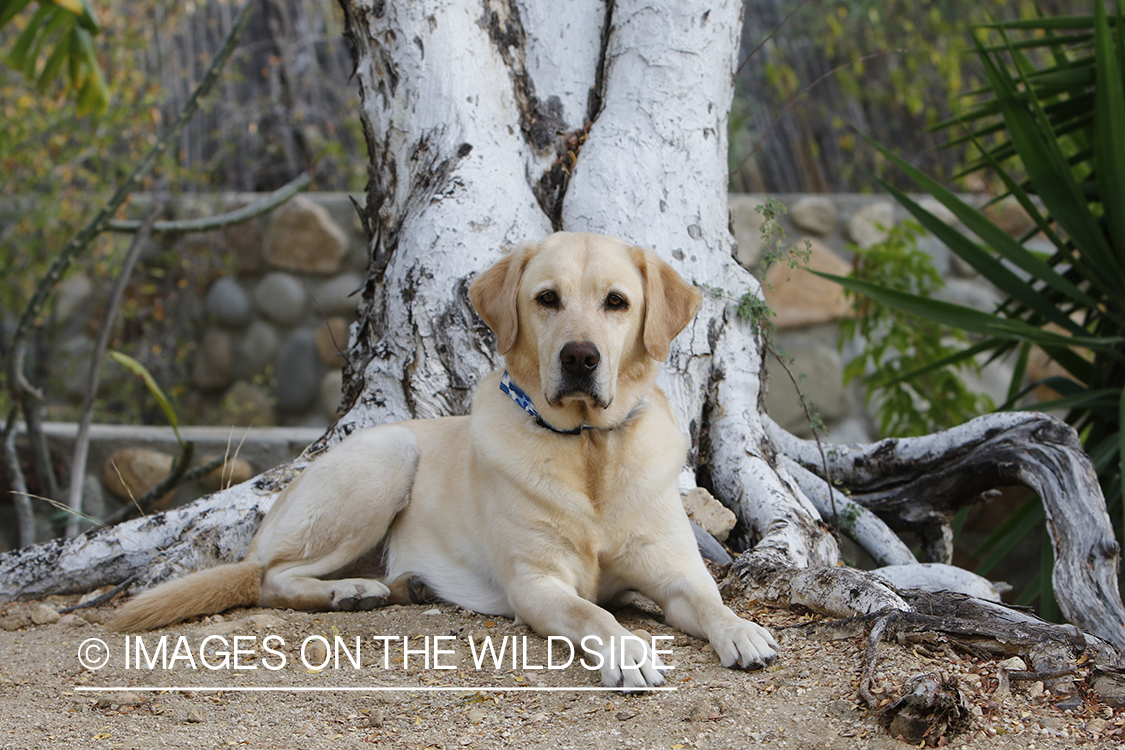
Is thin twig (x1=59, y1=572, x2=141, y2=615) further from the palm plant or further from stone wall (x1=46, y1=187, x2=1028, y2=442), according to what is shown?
stone wall (x1=46, y1=187, x2=1028, y2=442)

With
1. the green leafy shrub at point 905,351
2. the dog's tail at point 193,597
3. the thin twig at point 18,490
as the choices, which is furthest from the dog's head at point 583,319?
the thin twig at point 18,490

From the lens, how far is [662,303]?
244cm

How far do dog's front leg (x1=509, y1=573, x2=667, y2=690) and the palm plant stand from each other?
72.9 inches

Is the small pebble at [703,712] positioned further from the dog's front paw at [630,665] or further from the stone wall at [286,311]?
the stone wall at [286,311]

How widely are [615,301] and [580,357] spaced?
22cm

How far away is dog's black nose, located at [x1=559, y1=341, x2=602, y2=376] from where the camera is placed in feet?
7.22

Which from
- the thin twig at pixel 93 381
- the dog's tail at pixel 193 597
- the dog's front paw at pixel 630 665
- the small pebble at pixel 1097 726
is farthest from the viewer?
the thin twig at pixel 93 381

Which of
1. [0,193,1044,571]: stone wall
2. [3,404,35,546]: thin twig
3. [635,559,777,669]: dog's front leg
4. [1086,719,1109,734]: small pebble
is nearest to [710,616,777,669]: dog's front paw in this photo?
[635,559,777,669]: dog's front leg

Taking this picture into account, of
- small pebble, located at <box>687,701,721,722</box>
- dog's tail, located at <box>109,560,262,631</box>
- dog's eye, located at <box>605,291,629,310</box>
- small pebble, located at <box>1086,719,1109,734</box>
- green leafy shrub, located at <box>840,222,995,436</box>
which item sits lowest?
dog's tail, located at <box>109,560,262,631</box>

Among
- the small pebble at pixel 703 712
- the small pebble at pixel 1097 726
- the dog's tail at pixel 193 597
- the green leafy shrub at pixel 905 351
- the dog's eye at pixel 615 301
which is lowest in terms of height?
the dog's tail at pixel 193 597

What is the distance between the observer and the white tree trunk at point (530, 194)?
3.21 m

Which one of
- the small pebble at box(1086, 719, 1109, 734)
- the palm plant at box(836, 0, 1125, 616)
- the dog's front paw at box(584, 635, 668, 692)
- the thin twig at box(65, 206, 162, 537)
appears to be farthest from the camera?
the thin twig at box(65, 206, 162, 537)

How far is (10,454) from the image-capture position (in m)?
4.29

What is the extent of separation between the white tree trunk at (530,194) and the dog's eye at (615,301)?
2.87 feet
